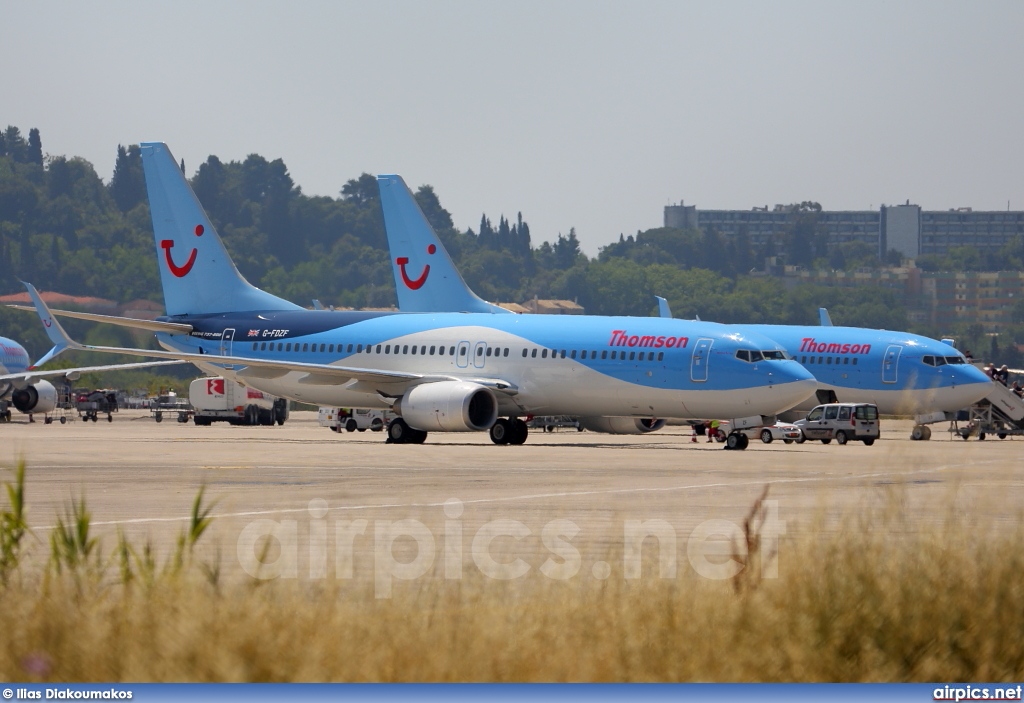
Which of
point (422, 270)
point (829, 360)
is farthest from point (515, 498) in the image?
point (422, 270)

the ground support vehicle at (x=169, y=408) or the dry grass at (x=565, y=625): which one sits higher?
the dry grass at (x=565, y=625)

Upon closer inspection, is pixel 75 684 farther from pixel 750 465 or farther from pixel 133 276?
pixel 133 276

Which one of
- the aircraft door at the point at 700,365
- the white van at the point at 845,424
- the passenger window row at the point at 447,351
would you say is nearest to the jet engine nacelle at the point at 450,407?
the passenger window row at the point at 447,351

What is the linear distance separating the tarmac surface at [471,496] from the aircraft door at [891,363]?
1144 cm

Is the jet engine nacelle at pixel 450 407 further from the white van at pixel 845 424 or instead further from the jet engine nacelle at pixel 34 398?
the jet engine nacelle at pixel 34 398

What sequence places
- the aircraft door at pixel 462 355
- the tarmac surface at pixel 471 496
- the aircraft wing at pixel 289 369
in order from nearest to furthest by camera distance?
the tarmac surface at pixel 471 496 < the aircraft wing at pixel 289 369 < the aircraft door at pixel 462 355

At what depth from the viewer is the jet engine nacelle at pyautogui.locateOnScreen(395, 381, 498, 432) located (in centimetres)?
4438

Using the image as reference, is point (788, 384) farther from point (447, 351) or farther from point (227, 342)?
point (227, 342)

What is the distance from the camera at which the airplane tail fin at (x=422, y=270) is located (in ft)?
201

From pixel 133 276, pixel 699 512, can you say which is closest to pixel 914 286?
pixel 133 276

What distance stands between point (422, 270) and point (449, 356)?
47.0ft

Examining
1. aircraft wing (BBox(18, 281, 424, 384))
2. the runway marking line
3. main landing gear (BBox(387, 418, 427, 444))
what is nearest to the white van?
main landing gear (BBox(387, 418, 427, 444))

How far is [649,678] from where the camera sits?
29.8 ft

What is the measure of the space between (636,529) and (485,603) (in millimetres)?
7090
